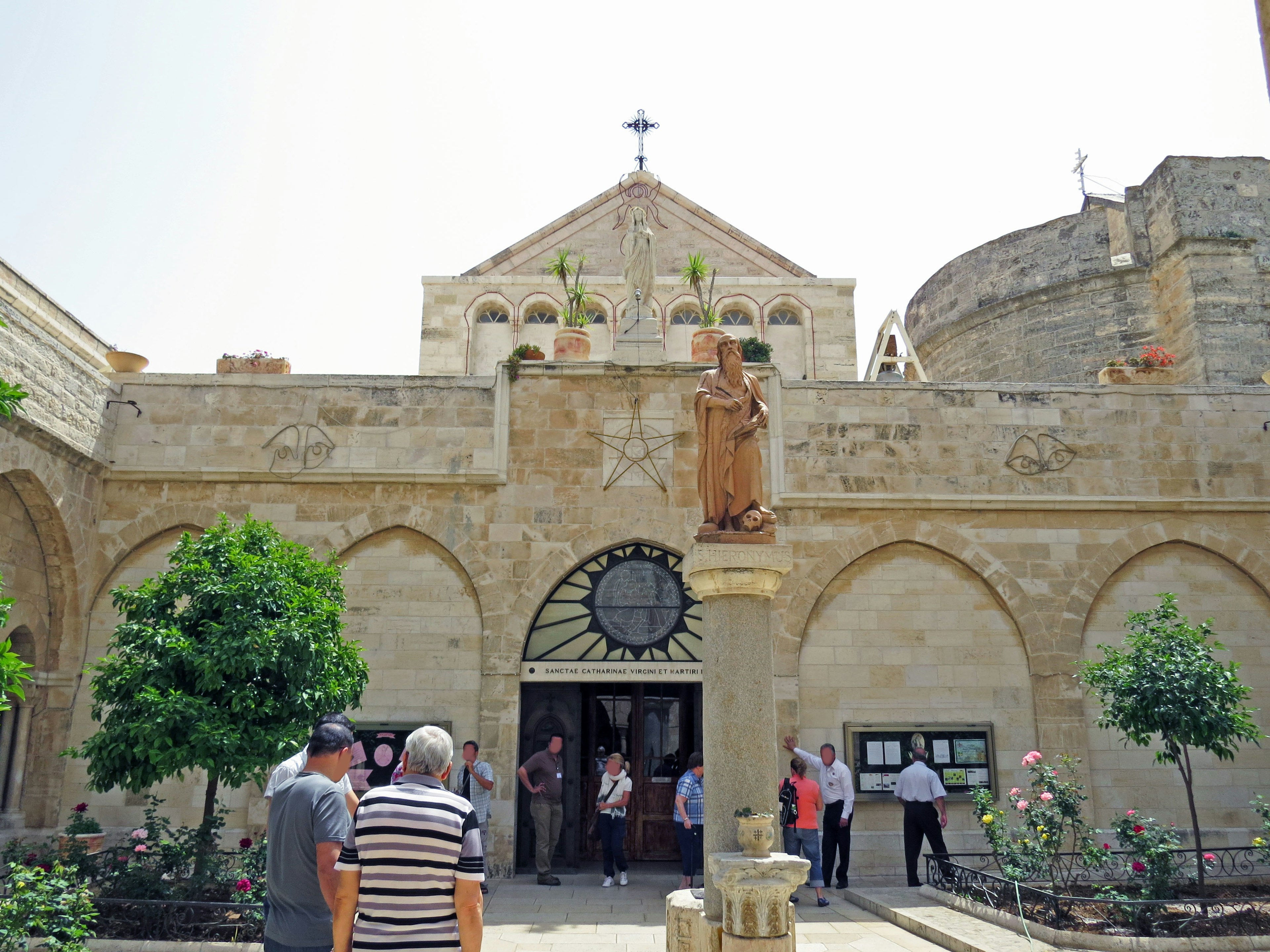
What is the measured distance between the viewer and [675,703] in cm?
1341

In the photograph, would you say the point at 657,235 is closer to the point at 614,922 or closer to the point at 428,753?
the point at 614,922

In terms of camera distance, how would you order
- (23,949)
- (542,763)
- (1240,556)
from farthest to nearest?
(1240,556), (542,763), (23,949)

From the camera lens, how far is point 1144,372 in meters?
14.0

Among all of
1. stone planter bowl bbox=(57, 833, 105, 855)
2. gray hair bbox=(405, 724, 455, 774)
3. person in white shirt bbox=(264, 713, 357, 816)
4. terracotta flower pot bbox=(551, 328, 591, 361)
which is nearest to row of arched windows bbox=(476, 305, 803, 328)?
terracotta flower pot bbox=(551, 328, 591, 361)

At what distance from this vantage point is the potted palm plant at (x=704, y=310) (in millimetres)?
14391

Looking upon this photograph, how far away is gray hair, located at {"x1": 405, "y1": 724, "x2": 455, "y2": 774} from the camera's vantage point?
4.16 meters

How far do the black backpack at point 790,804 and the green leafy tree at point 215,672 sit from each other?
4.73m

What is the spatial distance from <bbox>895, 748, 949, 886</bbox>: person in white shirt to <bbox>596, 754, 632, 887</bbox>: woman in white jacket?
3204mm

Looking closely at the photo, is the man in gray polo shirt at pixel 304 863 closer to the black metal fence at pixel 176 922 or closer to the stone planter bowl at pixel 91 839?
the black metal fence at pixel 176 922

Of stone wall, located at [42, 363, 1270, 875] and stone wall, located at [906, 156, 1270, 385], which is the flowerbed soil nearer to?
stone wall, located at [42, 363, 1270, 875]

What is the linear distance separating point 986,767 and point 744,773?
701 centimetres

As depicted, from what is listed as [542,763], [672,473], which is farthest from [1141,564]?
[542,763]

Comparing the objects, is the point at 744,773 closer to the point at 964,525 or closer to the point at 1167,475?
the point at 964,525

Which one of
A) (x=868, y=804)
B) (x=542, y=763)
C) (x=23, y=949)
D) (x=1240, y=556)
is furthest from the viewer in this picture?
(x=1240, y=556)
